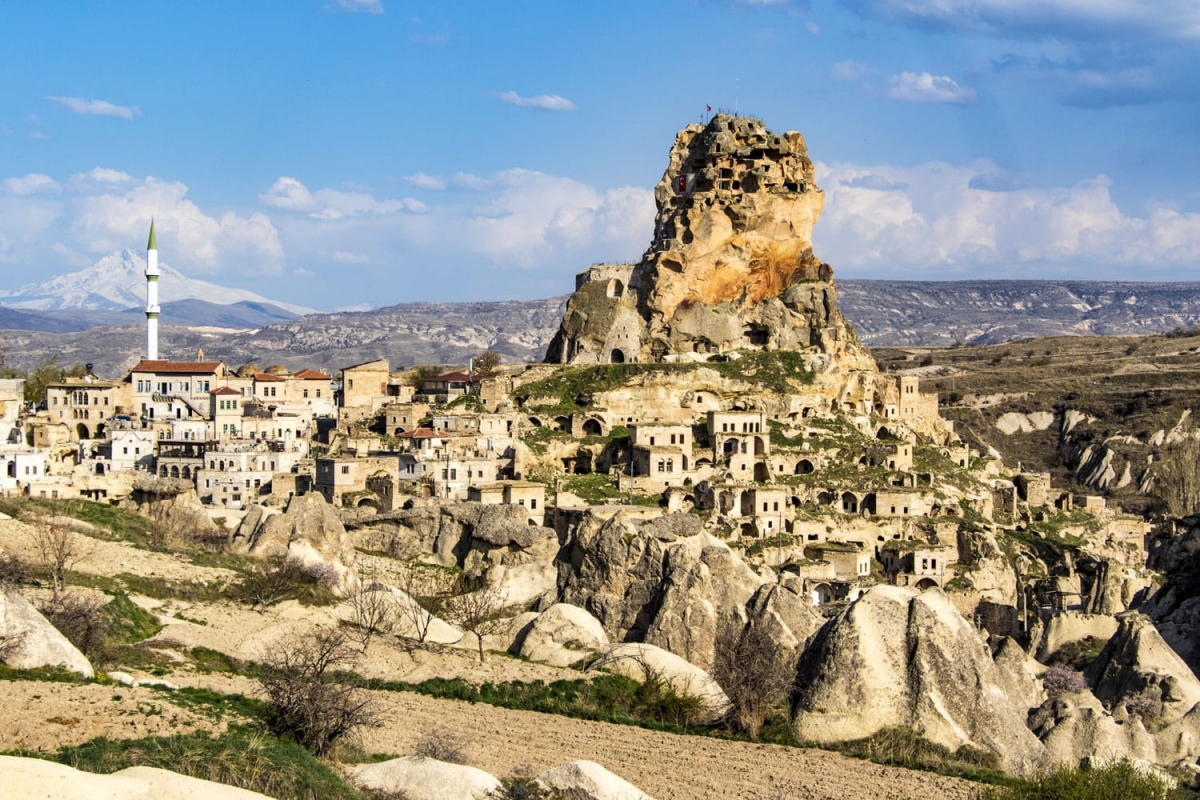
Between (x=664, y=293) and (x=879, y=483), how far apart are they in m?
15.6

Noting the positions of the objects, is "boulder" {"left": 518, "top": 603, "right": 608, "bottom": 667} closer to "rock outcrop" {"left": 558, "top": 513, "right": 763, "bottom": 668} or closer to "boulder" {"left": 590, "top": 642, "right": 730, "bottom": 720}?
"boulder" {"left": 590, "top": 642, "right": 730, "bottom": 720}

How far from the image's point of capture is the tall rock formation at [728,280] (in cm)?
7481

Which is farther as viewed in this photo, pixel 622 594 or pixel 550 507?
pixel 550 507

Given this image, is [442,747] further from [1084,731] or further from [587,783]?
[1084,731]

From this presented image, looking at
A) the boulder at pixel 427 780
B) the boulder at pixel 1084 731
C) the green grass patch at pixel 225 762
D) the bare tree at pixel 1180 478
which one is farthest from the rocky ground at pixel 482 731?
the bare tree at pixel 1180 478

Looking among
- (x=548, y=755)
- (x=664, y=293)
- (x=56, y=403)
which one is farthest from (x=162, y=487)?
(x=548, y=755)

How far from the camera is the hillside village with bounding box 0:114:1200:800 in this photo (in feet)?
106

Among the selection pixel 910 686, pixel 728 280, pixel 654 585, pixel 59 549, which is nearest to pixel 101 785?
pixel 910 686

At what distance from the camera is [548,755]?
27047 mm

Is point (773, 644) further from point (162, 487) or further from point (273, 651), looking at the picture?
point (162, 487)

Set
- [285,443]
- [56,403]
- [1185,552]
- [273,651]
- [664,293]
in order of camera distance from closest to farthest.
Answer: [273,651]
[1185,552]
[285,443]
[56,403]
[664,293]

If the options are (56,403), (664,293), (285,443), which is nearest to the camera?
(285,443)

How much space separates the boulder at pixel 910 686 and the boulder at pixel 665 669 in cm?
211

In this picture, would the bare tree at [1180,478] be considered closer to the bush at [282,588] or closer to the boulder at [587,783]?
the bush at [282,588]
